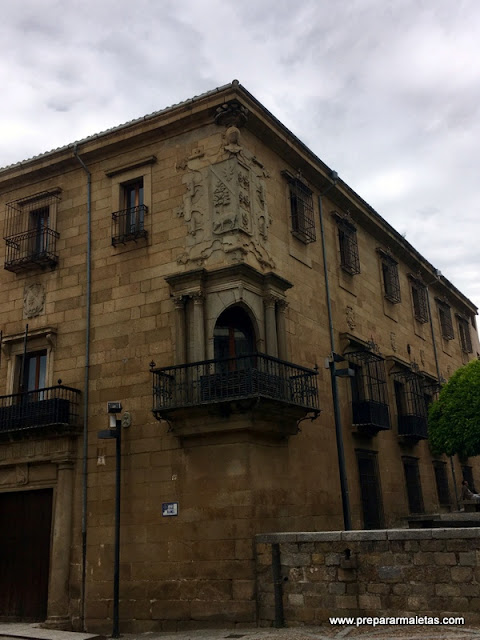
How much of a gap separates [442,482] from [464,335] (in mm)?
9517

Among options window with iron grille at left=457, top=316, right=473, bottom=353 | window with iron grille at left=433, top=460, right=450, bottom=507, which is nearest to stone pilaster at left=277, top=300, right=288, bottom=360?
window with iron grille at left=433, top=460, right=450, bottom=507

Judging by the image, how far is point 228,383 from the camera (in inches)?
502

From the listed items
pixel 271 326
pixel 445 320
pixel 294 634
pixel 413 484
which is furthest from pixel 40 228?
pixel 445 320

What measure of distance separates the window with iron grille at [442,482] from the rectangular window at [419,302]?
531 centimetres

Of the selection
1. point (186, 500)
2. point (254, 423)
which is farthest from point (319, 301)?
point (186, 500)

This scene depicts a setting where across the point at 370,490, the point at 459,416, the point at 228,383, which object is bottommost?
the point at 370,490

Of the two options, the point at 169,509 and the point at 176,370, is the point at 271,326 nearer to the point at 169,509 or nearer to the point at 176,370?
the point at 176,370

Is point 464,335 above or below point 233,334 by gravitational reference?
above

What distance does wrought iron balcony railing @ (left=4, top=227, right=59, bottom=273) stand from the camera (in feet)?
54.2

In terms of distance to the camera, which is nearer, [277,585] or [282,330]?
[277,585]

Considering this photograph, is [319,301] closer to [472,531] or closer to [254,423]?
[254,423]

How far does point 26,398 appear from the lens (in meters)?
15.7

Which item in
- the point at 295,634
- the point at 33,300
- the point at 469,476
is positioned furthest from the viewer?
the point at 469,476

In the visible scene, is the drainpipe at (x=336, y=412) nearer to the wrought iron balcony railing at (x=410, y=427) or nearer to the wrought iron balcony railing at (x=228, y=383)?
the wrought iron balcony railing at (x=228, y=383)
